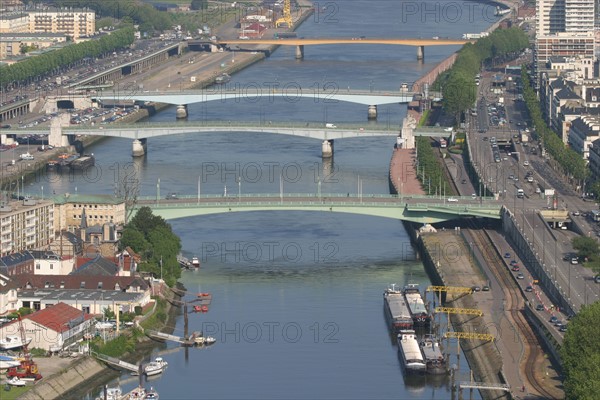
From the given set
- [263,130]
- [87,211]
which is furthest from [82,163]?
[87,211]

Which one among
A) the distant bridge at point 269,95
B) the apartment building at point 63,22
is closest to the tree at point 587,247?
the distant bridge at point 269,95

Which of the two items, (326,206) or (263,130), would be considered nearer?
(326,206)

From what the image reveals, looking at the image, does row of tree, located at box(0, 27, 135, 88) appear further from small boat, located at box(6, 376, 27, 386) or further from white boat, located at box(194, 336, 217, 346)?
small boat, located at box(6, 376, 27, 386)

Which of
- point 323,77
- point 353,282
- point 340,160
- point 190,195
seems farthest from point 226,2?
point 353,282

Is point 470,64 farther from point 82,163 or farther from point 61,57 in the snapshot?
point 82,163

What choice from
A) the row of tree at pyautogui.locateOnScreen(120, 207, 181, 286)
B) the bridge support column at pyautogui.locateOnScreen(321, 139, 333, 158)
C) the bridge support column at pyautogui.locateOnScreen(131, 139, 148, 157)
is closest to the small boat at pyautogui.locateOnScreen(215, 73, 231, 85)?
the bridge support column at pyautogui.locateOnScreen(131, 139, 148, 157)

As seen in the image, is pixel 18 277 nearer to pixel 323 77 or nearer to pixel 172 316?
pixel 172 316
